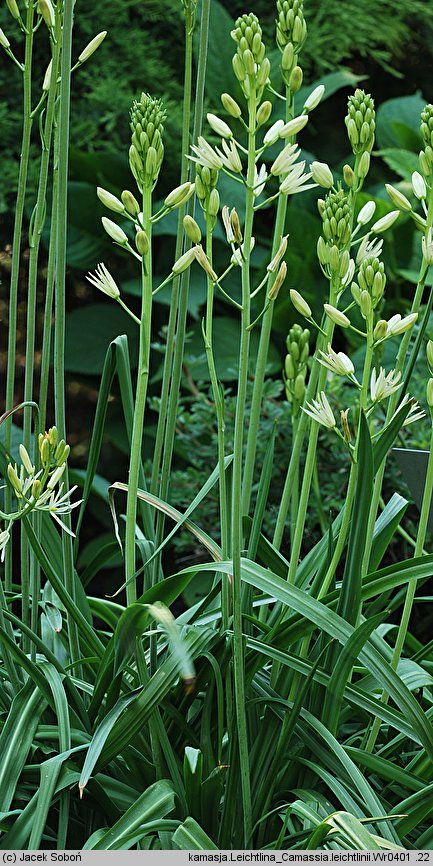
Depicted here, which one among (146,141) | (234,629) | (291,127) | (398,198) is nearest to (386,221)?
(398,198)

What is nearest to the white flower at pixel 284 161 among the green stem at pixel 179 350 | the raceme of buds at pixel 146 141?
the raceme of buds at pixel 146 141

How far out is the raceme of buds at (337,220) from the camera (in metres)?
0.88

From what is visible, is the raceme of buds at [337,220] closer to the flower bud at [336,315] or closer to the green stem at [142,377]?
the flower bud at [336,315]

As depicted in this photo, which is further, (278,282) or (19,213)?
(19,213)

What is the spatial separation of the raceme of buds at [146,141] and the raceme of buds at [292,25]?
0.21m

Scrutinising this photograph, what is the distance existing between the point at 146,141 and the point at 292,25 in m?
0.25

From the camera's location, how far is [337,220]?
89 centimetres

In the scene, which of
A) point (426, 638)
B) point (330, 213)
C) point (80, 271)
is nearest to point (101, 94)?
point (80, 271)

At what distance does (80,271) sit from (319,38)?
133cm

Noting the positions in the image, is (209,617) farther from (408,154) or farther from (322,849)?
(408,154)

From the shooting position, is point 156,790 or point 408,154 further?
point 408,154

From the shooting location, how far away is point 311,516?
2.12 metres

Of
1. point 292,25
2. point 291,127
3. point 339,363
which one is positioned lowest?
point 339,363

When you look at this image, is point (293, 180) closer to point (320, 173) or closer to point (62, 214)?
point (320, 173)
